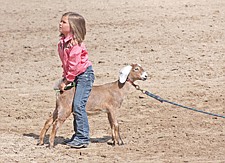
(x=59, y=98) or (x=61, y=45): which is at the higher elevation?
(x=61, y=45)

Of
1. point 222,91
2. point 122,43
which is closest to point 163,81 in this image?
point 222,91

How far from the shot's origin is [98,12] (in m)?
18.8

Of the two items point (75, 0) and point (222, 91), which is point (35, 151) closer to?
point (222, 91)

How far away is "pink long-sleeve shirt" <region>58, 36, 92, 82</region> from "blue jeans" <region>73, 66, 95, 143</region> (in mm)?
113

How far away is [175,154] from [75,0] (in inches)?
421

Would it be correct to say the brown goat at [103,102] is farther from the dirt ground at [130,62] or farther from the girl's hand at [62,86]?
the dirt ground at [130,62]

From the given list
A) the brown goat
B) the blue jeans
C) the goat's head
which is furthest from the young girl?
the goat's head

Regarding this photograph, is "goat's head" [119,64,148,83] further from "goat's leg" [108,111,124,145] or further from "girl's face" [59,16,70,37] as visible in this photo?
"girl's face" [59,16,70,37]

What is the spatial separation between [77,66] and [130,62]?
19.4 feet

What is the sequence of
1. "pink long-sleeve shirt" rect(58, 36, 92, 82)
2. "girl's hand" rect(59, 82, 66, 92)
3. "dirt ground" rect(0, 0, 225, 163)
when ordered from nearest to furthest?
"pink long-sleeve shirt" rect(58, 36, 92, 82) < "girl's hand" rect(59, 82, 66, 92) < "dirt ground" rect(0, 0, 225, 163)

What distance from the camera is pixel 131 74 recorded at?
33.9 feet

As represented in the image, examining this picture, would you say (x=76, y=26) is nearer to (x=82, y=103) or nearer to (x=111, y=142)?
(x=82, y=103)

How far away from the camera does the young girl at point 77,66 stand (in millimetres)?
9766

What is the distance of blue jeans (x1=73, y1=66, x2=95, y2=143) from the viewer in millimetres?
9875
